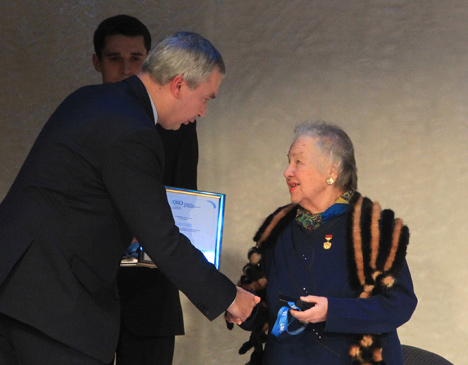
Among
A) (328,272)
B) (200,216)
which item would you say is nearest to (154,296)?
(200,216)

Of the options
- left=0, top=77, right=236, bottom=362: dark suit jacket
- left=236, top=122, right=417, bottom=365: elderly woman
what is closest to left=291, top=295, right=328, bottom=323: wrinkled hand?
left=236, top=122, right=417, bottom=365: elderly woman

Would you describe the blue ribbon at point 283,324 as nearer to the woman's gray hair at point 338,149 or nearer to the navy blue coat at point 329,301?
the navy blue coat at point 329,301

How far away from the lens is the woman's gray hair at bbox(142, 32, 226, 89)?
252cm

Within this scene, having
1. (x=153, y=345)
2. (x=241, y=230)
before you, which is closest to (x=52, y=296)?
(x=153, y=345)

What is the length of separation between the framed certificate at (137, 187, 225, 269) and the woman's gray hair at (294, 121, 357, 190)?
0.43 meters

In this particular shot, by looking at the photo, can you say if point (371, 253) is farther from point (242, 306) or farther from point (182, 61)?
point (182, 61)

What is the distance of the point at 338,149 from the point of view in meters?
2.80

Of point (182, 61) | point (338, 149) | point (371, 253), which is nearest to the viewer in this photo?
point (182, 61)

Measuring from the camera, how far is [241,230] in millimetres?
4270

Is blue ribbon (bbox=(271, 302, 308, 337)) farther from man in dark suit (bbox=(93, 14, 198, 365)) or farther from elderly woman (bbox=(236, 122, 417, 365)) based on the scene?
man in dark suit (bbox=(93, 14, 198, 365))

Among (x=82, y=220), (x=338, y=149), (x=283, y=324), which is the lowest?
(x=283, y=324)

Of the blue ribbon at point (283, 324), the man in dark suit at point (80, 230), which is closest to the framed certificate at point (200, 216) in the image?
the blue ribbon at point (283, 324)

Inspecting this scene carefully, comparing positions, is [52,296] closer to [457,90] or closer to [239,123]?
[239,123]

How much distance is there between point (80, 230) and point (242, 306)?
0.67 m
